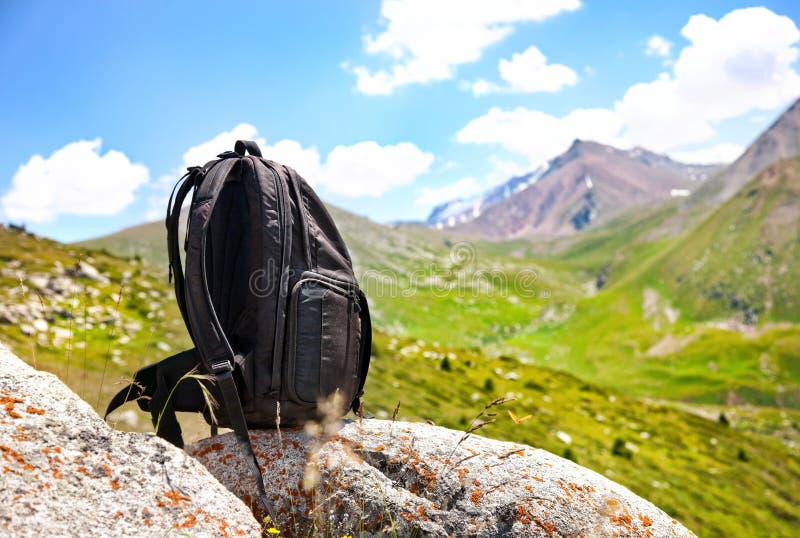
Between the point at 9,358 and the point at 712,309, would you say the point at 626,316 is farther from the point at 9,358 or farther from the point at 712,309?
the point at 9,358

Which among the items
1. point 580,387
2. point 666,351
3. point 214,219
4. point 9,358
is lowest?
point 666,351

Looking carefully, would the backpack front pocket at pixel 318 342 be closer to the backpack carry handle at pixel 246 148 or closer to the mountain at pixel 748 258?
the backpack carry handle at pixel 246 148

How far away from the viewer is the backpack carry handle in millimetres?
5035

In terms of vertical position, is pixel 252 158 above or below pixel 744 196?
below

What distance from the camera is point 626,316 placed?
116062mm

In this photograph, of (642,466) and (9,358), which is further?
(642,466)

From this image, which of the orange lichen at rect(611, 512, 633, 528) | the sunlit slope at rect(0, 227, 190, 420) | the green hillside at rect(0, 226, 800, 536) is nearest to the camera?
the orange lichen at rect(611, 512, 633, 528)

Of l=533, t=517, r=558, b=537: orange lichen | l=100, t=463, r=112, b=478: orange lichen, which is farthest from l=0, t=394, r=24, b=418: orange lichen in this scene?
l=533, t=517, r=558, b=537: orange lichen

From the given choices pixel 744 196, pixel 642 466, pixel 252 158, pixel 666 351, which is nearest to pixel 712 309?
pixel 666 351

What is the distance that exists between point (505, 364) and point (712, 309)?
354 feet

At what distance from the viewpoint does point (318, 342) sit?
476cm

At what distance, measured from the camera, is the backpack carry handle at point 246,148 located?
16.5 ft

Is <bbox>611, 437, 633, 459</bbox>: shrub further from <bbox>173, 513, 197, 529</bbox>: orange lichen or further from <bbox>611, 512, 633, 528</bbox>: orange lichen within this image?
<bbox>173, 513, 197, 529</bbox>: orange lichen

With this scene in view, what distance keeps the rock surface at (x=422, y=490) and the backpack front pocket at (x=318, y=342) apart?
1.45 ft
